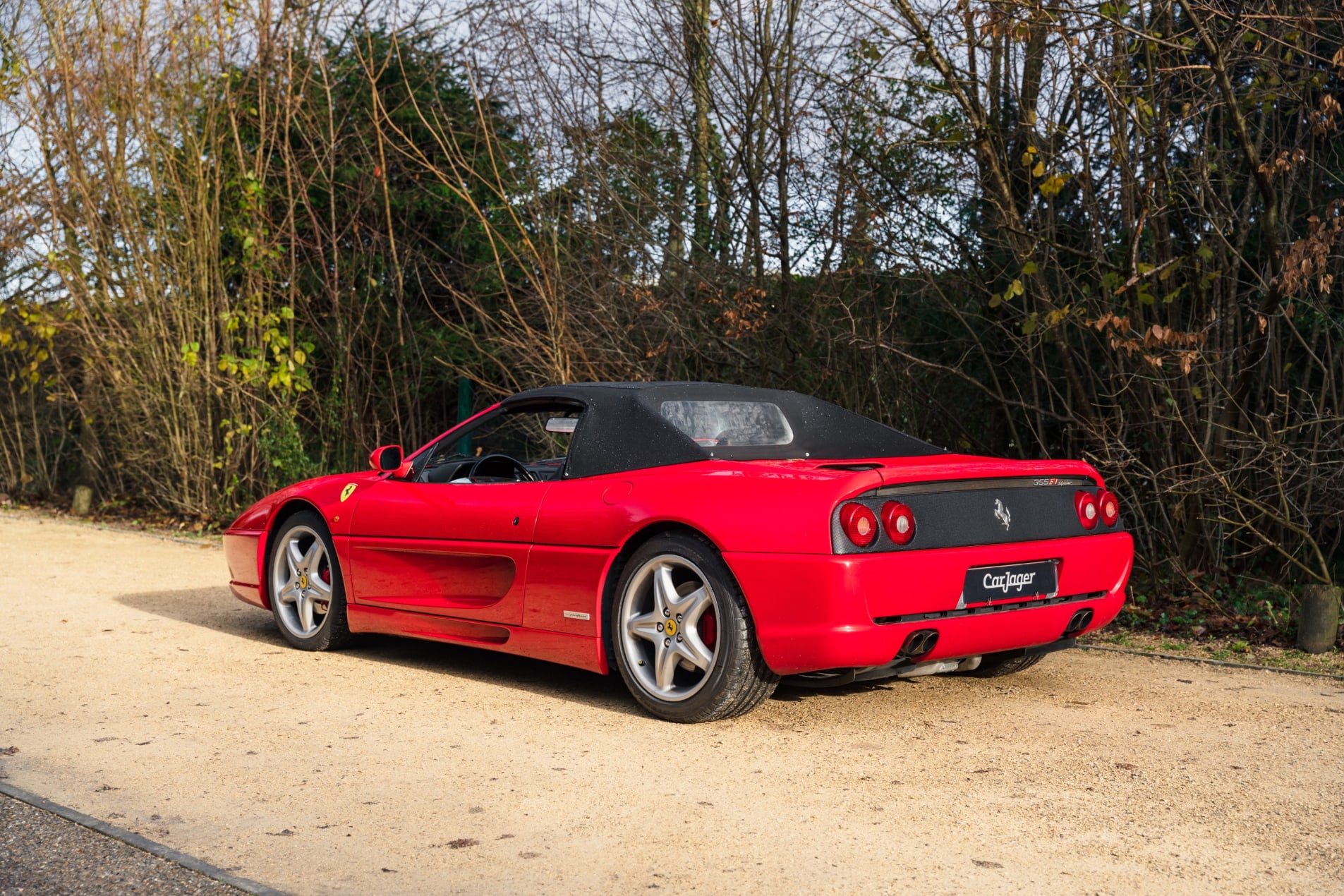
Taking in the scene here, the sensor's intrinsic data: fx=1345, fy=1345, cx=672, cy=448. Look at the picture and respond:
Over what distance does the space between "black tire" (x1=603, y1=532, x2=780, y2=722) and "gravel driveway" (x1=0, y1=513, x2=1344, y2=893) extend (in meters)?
0.12

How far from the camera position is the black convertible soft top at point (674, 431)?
563 centimetres

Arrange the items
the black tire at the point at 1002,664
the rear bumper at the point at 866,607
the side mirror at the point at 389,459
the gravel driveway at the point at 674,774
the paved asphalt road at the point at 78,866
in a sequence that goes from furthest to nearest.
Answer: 1. the side mirror at the point at 389,459
2. the black tire at the point at 1002,664
3. the rear bumper at the point at 866,607
4. the gravel driveway at the point at 674,774
5. the paved asphalt road at the point at 78,866

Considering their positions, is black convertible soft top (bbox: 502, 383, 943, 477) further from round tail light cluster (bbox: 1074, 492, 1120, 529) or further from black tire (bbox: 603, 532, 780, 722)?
round tail light cluster (bbox: 1074, 492, 1120, 529)

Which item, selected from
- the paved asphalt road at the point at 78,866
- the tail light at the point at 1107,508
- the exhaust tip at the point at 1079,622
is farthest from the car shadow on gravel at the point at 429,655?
the paved asphalt road at the point at 78,866

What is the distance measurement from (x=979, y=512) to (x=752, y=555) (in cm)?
92

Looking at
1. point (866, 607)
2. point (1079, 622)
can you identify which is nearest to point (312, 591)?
point (866, 607)

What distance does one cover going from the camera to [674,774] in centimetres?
453

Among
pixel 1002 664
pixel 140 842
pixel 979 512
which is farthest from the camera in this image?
pixel 1002 664

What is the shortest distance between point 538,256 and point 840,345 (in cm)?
277

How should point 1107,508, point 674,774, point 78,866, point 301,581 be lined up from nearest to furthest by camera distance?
point 78,866 → point 674,774 → point 1107,508 → point 301,581

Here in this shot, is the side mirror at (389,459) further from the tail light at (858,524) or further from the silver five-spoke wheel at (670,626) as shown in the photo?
the tail light at (858,524)

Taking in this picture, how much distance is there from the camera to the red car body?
15.9 ft

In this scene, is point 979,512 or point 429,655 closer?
point 979,512

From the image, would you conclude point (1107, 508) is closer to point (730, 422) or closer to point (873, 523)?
point (873, 523)
